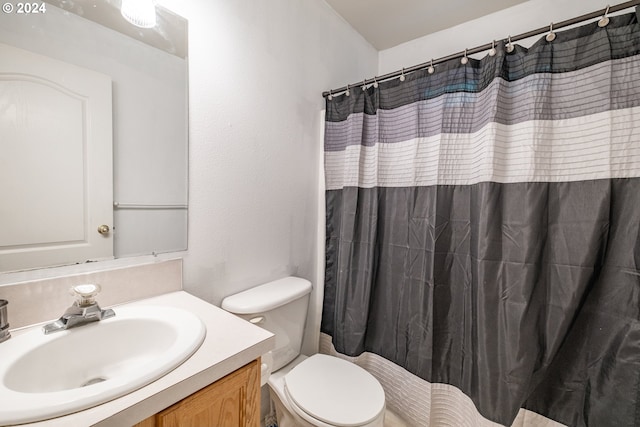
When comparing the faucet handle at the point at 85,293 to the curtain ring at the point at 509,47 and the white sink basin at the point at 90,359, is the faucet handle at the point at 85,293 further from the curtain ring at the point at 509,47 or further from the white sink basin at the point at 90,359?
the curtain ring at the point at 509,47

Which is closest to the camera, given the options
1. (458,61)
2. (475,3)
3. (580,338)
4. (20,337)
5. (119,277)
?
(20,337)

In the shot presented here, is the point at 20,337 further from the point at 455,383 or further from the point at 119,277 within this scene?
the point at 455,383

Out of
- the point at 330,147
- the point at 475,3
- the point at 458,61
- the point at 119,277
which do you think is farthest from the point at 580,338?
the point at 475,3

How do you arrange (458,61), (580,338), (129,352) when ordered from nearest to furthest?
(129,352)
(580,338)
(458,61)

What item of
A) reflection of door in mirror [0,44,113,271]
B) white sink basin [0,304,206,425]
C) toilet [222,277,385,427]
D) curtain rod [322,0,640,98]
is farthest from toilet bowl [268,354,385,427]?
curtain rod [322,0,640,98]

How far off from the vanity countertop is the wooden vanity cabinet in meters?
0.02

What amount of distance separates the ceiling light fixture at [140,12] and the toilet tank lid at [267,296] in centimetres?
109

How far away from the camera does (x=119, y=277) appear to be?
87 cm

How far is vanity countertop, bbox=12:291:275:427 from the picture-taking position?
457mm

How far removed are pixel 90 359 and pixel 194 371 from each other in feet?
1.26

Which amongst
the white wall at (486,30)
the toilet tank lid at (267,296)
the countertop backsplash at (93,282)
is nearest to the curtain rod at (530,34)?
the white wall at (486,30)

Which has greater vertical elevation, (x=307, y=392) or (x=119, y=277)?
(x=119, y=277)

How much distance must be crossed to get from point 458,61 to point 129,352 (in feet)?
5.43

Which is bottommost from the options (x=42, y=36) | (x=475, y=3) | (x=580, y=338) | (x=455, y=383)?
(x=455, y=383)
